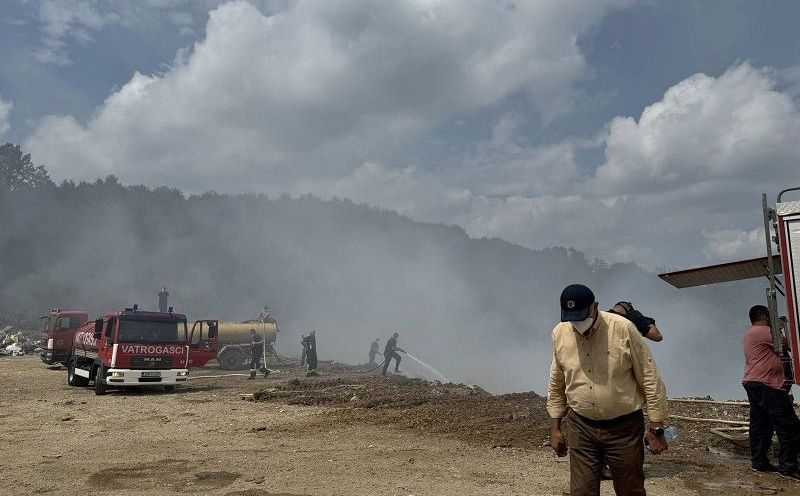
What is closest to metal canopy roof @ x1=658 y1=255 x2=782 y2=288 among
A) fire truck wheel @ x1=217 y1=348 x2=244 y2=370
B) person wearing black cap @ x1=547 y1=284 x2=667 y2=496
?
person wearing black cap @ x1=547 y1=284 x2=667 y2=496

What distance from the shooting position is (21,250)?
53969 millimetres

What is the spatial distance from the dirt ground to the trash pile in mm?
19289

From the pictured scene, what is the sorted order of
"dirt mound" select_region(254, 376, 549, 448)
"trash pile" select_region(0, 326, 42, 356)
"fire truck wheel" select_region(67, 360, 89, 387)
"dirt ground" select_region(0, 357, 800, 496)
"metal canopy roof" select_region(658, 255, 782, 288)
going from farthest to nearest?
"trash pile" select_region(0, 326, 42, 356) < "fire truck wheel" select_region(67, 360, 89, 387) < "dirt mound" select_region(254, 376, 549, 448) < "metal canopy roof" select_region(658, 255, 782, 288) < "dirt ground" select_region(0, 357, 800, 496)

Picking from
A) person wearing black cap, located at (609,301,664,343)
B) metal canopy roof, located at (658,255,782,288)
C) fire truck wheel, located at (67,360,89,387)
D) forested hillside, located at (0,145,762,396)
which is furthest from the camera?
forested hillside, located at (0,145,762,396)

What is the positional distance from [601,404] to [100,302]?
50971 millimetres

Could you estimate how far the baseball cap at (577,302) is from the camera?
3.71m

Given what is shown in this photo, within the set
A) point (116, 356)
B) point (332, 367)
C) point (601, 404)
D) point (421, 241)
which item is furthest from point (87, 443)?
point (421, 241)

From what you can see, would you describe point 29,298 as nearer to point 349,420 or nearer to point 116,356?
point 116,356

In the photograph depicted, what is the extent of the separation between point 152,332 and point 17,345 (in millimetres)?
21799

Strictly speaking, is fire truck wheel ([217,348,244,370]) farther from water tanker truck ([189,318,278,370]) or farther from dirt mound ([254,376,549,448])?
dirt mound ([254,376,549,448])

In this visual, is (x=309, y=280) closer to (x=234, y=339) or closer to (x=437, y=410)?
(x=234, y=339)

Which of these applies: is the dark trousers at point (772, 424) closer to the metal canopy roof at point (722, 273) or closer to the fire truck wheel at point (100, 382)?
the metal canopy roof at point (722, 273)

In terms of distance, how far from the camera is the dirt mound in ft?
29.6

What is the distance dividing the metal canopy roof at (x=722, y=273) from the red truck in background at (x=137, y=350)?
12.6 meters
